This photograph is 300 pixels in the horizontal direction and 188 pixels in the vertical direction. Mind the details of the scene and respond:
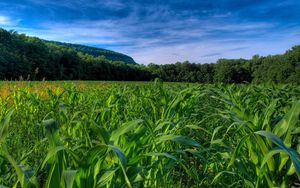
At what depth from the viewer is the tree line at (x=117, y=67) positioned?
62.4m

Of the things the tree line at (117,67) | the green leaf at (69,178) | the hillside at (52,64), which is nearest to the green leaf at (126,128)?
the green leaf at (69,178)

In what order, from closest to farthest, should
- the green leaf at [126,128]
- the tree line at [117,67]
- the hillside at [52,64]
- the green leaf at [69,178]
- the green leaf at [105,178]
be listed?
the green leaf at [69,178] → the green leaf at [105,178] → the green leaf at [126,128] → the tree line at [117,67] → the hillside at [52,64]

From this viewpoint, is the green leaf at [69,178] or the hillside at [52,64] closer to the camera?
the green leaf at [69,178]

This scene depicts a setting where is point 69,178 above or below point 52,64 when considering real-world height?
below

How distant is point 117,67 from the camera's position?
9388 centimetres

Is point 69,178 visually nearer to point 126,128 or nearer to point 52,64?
point 126,128

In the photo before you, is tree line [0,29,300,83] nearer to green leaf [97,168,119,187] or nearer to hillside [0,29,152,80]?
hillside [0,29,152,80]

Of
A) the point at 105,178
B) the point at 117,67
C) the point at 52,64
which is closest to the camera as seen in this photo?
the point at 105,178

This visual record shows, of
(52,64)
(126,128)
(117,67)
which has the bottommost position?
(117,67)

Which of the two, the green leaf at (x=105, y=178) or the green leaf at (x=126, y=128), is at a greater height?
the green leaf at (x=126, y=128)

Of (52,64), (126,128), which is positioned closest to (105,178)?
(126,128)

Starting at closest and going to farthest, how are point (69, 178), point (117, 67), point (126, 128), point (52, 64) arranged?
point (69, 178) < point (126, 128) < point (52, 64) < point (117, 67)

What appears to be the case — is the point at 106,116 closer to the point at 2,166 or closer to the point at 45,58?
the point at 2,166

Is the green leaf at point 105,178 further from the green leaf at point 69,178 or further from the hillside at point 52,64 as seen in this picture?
the hillside at point 52,64
